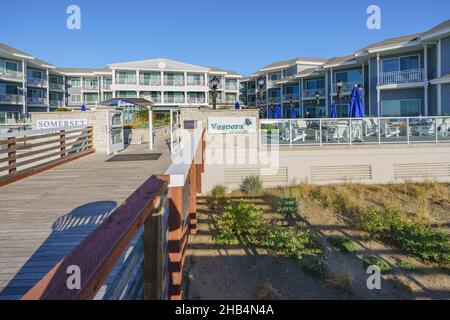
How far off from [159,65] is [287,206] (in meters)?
53.5

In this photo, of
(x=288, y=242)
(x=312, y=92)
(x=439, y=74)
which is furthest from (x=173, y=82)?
(x=288, y=242)

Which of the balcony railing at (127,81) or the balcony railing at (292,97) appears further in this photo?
the balcony railing at (127,81)

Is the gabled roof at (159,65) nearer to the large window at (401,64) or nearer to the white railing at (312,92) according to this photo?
the white railing at (312,92)

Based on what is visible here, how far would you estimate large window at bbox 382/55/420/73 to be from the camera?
27.0 meters

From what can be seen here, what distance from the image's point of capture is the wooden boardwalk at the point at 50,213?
12.5ft

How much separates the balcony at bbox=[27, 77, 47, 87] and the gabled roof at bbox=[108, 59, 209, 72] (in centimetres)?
1079

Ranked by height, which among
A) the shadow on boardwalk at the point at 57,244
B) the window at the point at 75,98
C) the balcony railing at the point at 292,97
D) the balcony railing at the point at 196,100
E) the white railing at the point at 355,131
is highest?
the window at the point at 75,98

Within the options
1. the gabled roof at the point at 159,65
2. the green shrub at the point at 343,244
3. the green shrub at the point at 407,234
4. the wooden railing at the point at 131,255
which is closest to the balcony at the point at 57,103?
the gabled roof at the point at 159,65

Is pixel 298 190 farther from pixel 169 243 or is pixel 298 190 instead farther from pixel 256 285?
pixel 169 243

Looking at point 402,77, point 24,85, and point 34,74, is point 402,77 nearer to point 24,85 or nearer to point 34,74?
point 24,85

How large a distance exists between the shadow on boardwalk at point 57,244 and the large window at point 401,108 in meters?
26.8

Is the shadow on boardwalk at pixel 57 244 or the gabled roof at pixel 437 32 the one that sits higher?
→ the gabled roof at pixel 437 32

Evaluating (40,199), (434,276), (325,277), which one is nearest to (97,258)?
(40,199)

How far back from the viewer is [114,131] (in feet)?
50.8
